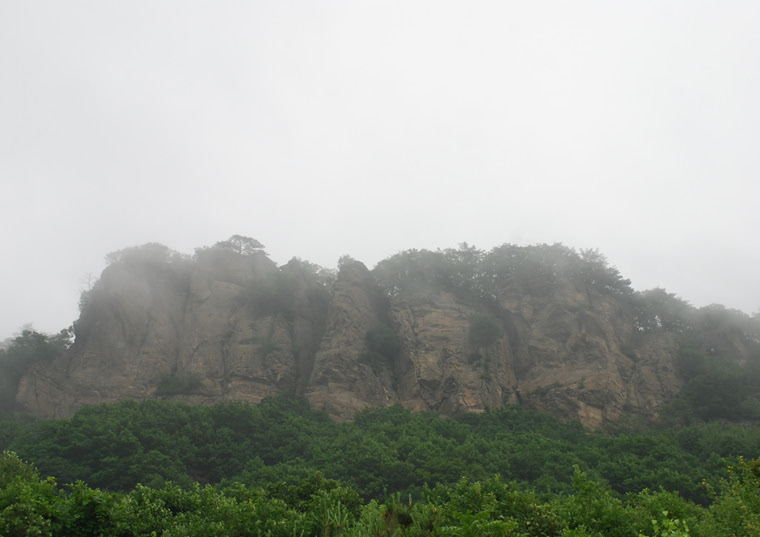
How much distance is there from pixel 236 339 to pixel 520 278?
25992 mm

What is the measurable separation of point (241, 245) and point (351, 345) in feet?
54.6

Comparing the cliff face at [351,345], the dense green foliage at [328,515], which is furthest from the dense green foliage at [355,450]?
the dense green foliage at [328,515]

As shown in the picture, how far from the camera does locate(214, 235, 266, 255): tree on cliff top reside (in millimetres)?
54156

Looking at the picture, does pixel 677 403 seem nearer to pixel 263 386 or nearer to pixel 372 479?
pixel 372 479

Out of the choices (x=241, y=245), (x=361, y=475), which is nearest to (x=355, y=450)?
(x=361, y=475)

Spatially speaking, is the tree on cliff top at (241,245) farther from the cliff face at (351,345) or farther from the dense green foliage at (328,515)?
the dense green foliage at (328,515)

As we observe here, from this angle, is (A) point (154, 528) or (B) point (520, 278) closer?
(A) point (154, 528)

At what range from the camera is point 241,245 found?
5466 cm

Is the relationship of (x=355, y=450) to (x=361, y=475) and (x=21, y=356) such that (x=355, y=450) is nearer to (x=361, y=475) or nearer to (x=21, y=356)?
(x=361, y=475)

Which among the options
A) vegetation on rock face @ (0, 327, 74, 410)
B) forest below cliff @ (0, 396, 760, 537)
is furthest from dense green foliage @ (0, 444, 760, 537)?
vegetation on rock face @ (0, 327, 74, 410)

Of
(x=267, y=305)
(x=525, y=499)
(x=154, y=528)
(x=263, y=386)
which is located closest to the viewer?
(x=154, y=528)

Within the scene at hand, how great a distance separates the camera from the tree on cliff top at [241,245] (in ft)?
178

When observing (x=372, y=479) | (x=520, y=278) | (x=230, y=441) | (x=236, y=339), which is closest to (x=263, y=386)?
(x=236, y=339)

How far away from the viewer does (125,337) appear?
4678 centimetres
